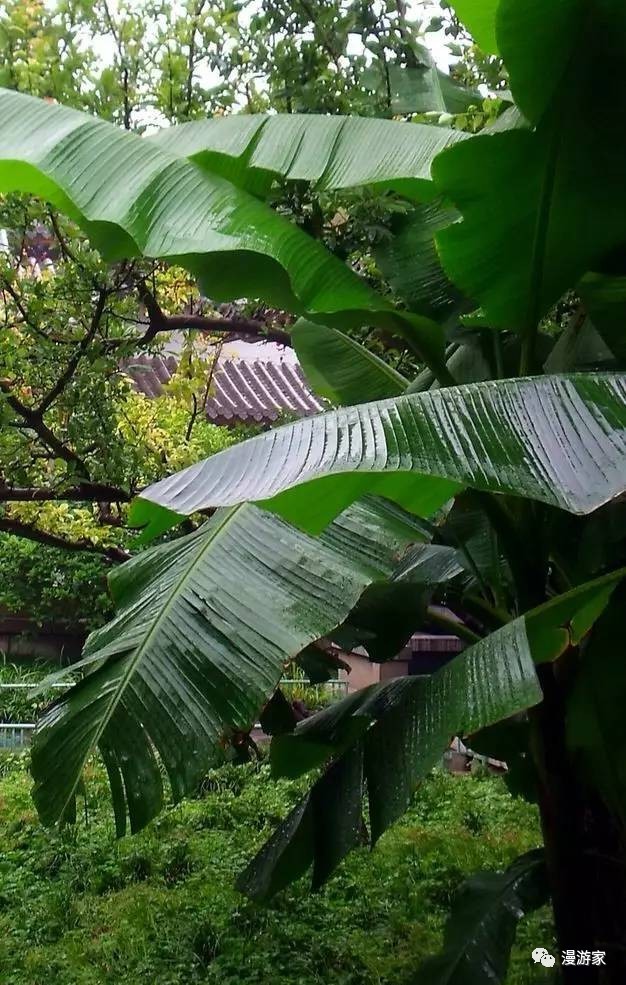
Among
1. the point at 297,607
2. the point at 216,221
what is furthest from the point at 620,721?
the point at 216,221

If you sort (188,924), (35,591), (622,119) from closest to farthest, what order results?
(622,119) → (188,924) → (35,591)

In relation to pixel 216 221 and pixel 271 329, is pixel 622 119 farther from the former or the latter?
pixel 271 329

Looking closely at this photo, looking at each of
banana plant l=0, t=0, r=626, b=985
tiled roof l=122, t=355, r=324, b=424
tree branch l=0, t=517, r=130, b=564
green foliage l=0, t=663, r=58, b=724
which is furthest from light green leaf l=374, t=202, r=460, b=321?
tiled roof l=122, t=355, r=324, b=424

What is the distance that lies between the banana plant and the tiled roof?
3.53m

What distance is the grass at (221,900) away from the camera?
2.08m

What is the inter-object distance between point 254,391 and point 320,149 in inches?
182

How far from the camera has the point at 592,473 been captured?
2.33 ft

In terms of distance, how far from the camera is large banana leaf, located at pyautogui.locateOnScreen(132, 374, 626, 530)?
2.26 ft

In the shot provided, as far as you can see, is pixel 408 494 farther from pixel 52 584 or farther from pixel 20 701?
pixel 52 584

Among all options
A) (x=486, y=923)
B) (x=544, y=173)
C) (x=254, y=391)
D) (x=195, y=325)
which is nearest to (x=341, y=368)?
(x=544, y=173)

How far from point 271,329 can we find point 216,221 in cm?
136

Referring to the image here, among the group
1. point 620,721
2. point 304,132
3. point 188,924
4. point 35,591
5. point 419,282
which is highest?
point 304,132

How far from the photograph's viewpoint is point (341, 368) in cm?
174

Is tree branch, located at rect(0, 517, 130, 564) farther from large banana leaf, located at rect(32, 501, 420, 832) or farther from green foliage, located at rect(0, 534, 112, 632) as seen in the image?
green foliage, located at rect(0, 534, 112, 632)
